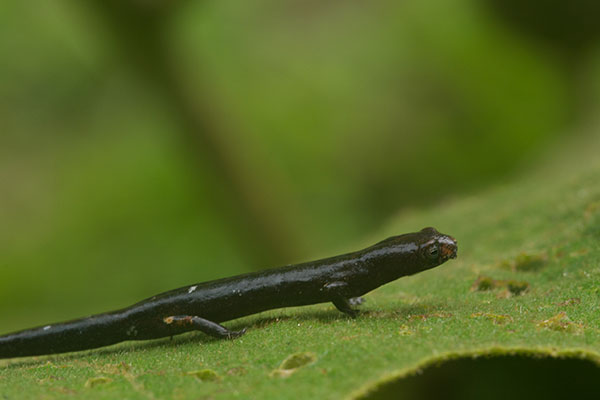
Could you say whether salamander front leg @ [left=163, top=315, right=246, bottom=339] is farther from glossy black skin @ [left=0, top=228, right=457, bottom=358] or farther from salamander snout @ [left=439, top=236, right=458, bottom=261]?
salamander snout @ [left=439, top=236, right=458, bottom=261]

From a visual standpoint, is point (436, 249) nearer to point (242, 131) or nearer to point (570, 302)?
point (570, 302)

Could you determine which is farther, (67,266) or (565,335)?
(67,266)

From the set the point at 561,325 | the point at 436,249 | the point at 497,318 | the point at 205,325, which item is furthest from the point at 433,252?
the point at 205,325

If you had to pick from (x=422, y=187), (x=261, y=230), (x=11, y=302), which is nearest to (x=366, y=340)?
(x=261, y=230)

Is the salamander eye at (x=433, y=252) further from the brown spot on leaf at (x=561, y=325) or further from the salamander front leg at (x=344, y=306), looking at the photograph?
the brown spot on leaf at (x=561, y=325)

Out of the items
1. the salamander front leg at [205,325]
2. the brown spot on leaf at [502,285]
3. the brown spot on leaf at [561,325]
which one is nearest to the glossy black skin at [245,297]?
the salamander front leg at [205,325]

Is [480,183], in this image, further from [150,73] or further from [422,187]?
[150,73]

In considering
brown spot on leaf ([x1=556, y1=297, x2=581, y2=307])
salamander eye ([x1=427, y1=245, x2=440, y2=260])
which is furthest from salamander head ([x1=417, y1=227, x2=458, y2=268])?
brown spot on leaf ([x1=556, y1=297, x2=581, y2=307])
